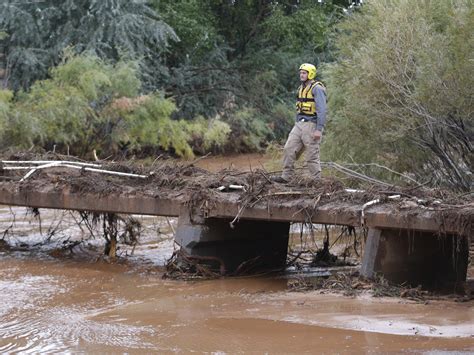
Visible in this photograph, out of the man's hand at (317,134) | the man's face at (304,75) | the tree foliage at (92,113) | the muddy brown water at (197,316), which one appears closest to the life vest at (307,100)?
the man's face at (304,75)

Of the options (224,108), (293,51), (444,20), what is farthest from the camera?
(293,51)

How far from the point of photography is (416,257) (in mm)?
11930

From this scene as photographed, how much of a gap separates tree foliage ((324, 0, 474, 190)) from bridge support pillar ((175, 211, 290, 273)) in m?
3.49

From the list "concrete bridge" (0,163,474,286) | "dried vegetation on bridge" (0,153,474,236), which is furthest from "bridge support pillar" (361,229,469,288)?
"dried vegetation on bridge" (0,153,474,236)

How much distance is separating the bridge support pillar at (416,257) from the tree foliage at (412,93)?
3.76 meters

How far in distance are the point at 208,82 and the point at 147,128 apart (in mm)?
6504

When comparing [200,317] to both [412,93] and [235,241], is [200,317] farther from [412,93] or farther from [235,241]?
[412,93]

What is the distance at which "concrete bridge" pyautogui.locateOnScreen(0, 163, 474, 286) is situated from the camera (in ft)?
36.6

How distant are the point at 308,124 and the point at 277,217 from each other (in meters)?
2.22

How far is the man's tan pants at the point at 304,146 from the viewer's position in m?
13.7

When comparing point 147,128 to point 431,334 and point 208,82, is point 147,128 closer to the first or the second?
point 208,82

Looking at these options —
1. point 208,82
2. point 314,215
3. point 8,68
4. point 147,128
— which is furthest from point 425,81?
point 208,82

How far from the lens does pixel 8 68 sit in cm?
2961

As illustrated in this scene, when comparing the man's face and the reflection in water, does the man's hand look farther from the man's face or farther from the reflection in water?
the reflection in water
